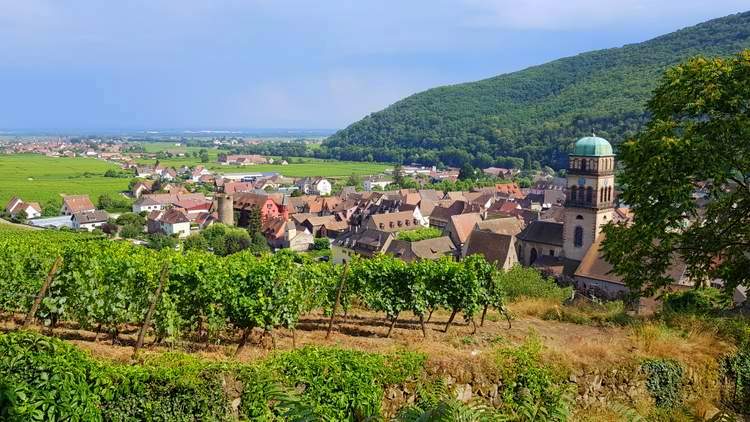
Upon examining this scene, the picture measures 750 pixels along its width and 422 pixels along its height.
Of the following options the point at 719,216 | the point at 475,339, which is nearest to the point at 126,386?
the point at 475,339

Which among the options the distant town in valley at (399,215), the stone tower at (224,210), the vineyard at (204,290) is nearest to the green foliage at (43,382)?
the vineyard at (204,290)

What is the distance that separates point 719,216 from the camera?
13.4 m

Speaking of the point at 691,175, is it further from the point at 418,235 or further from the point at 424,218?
the point at 424,218

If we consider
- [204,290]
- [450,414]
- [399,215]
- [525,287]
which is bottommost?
[399,215]

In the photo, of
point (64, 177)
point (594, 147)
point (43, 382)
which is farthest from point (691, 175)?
point (64, 177)

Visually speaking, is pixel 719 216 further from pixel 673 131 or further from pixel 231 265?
pixel 231 265

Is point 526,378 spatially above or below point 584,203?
above

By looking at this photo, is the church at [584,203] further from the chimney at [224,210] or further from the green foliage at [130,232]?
the green foliage at [130,232]

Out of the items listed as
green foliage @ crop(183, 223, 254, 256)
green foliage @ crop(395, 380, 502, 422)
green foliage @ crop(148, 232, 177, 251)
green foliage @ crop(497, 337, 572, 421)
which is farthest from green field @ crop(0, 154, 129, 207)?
green foliage @ crop(395, 380, 502, 422)

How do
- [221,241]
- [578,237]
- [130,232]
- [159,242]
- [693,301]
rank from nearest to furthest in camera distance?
[693,301] → [578,237] → [221,241] → [159,242] → [130,232]

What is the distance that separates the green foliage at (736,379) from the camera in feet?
38.5

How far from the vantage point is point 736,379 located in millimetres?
11844

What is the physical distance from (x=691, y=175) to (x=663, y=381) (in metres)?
4.45

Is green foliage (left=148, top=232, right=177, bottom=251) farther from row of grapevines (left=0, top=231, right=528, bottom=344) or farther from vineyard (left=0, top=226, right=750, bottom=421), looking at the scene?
row of grapevines (left=0, top=231, right=528, bottom=344)
